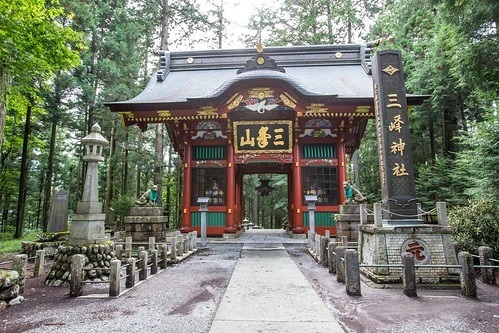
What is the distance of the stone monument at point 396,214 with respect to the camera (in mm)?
5652

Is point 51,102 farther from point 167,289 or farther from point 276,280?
point 276,280

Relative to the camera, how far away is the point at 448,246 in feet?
18.6

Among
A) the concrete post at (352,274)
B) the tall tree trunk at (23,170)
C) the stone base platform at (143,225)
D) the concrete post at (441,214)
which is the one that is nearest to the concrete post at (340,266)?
the concrete post at (352,274)

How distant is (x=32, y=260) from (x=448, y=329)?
10116mm

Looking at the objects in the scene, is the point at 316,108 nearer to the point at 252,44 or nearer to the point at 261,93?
the point at 261,93

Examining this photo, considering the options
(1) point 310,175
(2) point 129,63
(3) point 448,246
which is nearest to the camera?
(3) point 448,246

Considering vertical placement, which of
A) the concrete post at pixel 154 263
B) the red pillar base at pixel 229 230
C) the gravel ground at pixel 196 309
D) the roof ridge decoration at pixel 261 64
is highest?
the roof ridge decoration at pixel 261 64

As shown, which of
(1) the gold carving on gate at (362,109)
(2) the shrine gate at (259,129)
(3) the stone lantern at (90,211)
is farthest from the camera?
(2) the shrine gate at (259,129)

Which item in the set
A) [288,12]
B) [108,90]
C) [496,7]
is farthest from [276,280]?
[288,12]

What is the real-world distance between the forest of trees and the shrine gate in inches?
123

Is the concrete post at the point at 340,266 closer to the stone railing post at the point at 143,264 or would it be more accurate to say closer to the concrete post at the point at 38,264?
the stone railing post at the point at 143,264

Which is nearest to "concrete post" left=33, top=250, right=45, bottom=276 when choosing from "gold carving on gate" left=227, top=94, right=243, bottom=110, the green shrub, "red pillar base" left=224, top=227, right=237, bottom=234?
"red pillar base" left=224, top=227, right=237, bottom=234

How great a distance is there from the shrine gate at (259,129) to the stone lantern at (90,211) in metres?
5.62

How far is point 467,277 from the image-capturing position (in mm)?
4809
